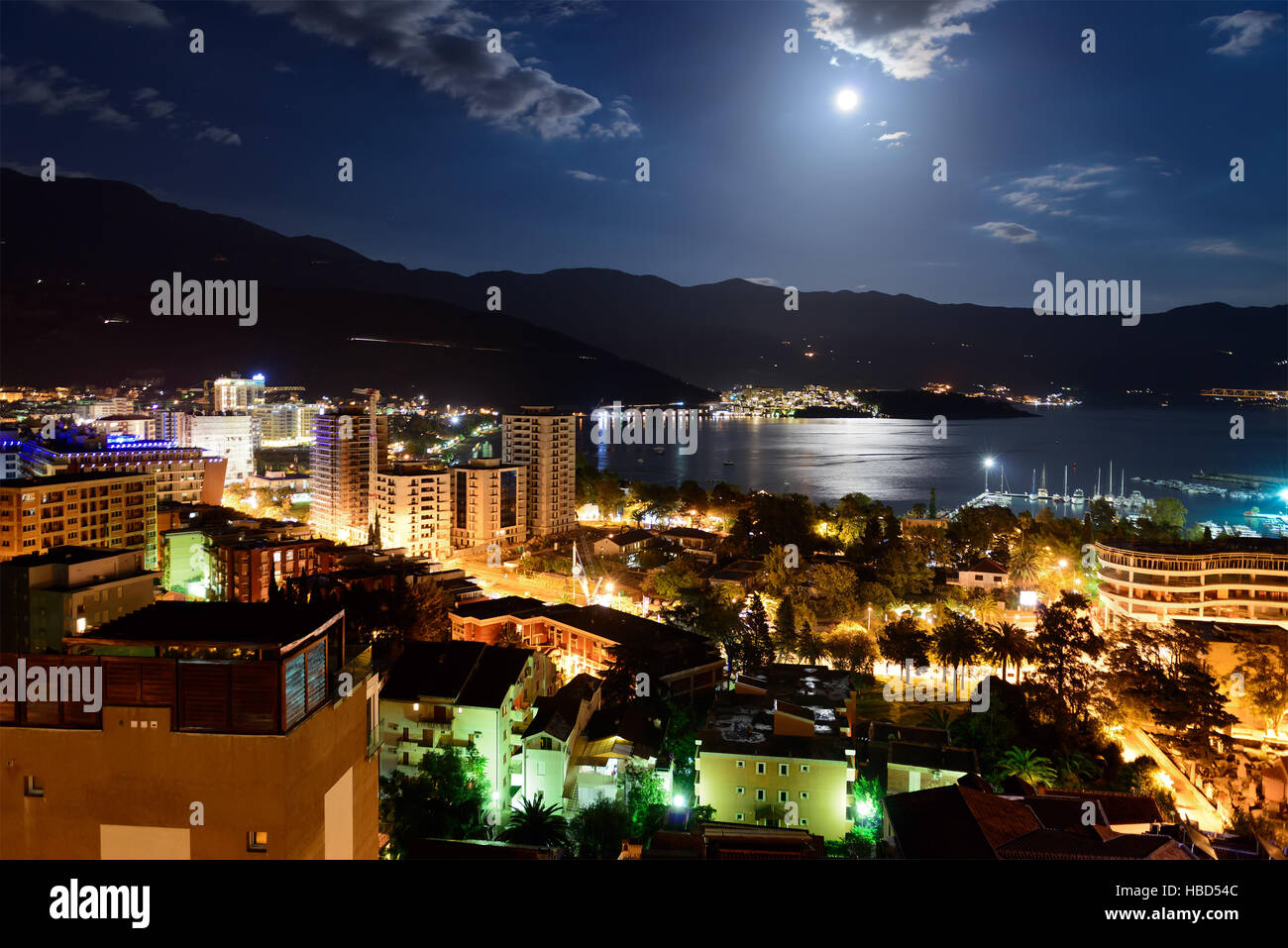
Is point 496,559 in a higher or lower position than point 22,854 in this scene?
lower

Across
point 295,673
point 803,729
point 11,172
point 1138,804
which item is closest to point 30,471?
point 803,729

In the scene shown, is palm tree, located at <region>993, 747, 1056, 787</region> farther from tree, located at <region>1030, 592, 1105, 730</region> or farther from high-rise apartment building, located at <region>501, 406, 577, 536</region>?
high-rise apartment building, located at <region>501, 406, 577, 536</region>

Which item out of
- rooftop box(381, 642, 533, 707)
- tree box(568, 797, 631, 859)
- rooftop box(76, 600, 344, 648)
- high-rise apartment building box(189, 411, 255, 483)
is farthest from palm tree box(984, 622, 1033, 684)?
high-rise apartment building box(189, 411, 255, 483)

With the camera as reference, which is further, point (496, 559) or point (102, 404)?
point (102, 404)

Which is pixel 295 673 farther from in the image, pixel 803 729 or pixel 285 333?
pixel 285 333

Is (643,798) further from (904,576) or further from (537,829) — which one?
(904,576)
